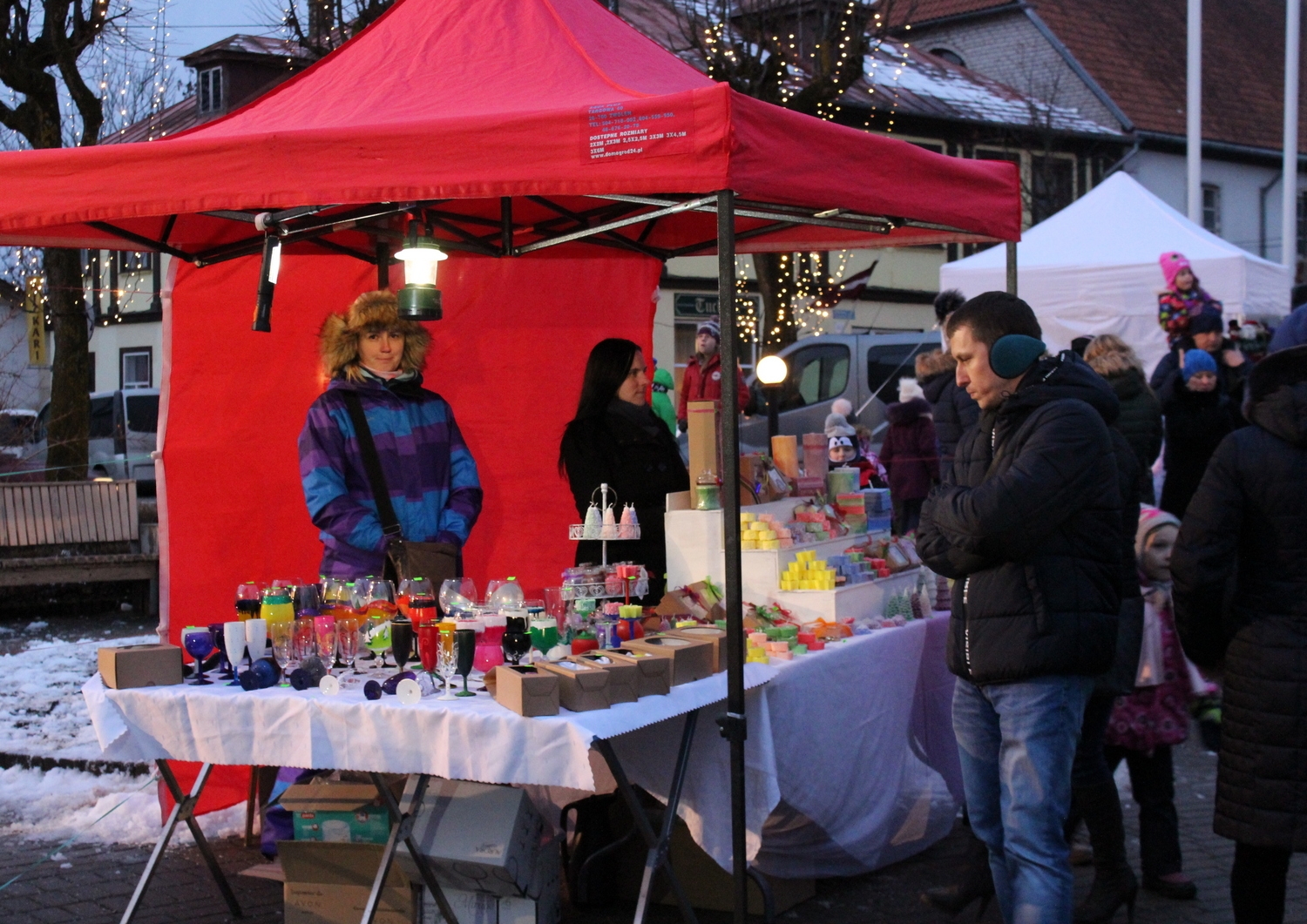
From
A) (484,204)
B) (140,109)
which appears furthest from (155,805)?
(140,109)

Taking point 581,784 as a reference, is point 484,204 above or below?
above

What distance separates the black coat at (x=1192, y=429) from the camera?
8.25 m

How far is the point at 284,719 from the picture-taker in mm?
3662

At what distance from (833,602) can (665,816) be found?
42.2 inches

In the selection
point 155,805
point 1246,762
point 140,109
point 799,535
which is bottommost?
point 155,805

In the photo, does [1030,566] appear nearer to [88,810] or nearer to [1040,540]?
[1040,540]

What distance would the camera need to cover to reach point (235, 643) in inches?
154

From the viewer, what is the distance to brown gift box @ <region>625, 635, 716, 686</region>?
3789mm

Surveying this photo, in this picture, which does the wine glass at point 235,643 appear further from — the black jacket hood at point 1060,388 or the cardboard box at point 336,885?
the black jacket hood at point 1060,388

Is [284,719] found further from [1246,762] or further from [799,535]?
[1246,762]

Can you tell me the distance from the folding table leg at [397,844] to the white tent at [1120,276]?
8531 millimetres

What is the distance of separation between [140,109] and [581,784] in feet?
82.8

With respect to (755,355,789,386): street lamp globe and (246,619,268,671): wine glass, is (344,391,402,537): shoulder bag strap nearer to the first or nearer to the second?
(246,619,268,671): wine glass

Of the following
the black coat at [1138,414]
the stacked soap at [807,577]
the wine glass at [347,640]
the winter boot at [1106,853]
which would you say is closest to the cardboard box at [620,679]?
the wine glass at [347,640]
